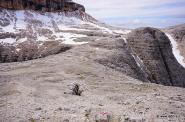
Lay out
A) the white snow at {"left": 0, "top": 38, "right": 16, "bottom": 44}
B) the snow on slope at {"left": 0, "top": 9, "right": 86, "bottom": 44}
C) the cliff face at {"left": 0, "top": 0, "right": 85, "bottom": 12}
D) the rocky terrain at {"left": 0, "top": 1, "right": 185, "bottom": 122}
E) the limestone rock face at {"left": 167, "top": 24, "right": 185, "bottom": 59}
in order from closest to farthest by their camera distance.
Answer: the rocky terrain at {"left": 0, "top": 1, "right": 185, "bottom": 122} < the white snow at {"left": 0, "top": 38, "right": 16, "bottom": 44} < the snow on slope at {"left": 0, "top": 9, "right": 86, "bottom": 44} < the cliff face at {"left": 0, "top": 0, "right": 85, "bottom": 12} < the limestone rock face at {"left": 167, "top": 24, "right": 185, "bottom": 59}

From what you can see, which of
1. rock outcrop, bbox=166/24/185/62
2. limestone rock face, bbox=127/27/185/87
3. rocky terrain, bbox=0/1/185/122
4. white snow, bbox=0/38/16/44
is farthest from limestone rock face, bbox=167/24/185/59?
white snow, bbox=0/38/16/44

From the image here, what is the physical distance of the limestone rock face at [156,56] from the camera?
5150 cm

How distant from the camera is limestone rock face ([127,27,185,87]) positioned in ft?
169

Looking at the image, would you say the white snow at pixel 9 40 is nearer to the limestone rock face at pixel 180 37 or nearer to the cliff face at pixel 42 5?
the cliff face at pixel 42 5

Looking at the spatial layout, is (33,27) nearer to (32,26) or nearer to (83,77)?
(32,26)

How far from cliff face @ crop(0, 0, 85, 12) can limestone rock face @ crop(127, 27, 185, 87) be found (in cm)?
2838

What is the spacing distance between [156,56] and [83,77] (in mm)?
28271

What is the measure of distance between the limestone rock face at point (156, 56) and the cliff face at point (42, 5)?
93.1ft

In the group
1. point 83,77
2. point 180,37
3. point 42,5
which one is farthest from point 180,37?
point 83,77

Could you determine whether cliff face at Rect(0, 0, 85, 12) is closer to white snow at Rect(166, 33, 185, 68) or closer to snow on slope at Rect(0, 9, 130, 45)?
snow on slope at Rect(0, 9, 130, 45)

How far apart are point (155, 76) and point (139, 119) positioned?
111ft

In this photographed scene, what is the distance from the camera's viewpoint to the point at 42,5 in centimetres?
8050

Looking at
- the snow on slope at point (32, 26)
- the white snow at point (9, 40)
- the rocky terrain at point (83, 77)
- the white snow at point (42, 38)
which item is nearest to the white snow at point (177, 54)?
the rocky terrain at point (83, 77)

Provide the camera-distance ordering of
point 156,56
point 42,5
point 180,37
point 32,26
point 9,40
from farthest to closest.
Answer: point 180,37 → point 42,5 → point 32,26 → point 156,56 → point 9,40
